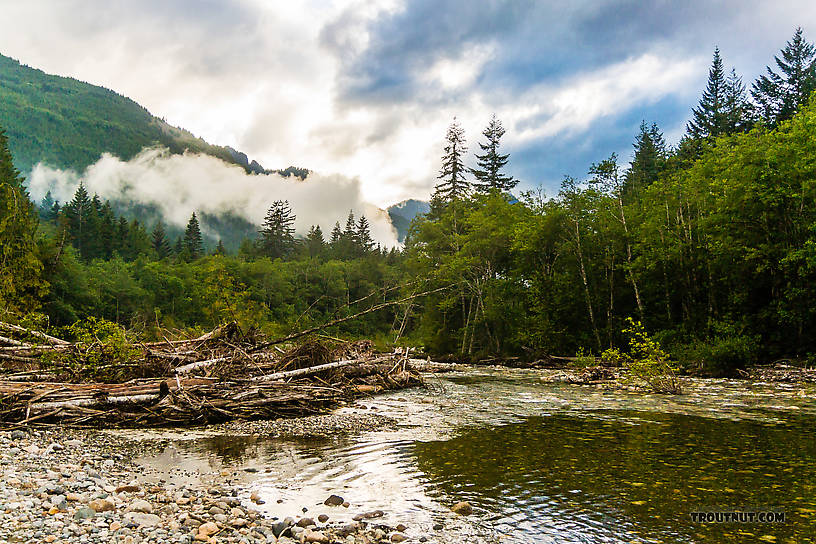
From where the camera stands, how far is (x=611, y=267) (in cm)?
2866

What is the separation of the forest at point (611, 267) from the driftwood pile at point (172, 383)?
1.11m

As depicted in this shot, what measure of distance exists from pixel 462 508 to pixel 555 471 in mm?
2070

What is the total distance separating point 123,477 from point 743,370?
21.8 meters

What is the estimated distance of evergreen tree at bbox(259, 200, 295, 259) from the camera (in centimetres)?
9894

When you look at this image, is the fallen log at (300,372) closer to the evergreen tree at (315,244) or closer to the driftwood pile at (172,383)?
the driftwood pile at (172,383)

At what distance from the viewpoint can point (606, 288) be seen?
29.5 meters

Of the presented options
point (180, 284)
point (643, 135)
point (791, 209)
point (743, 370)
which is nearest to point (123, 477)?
point (743, 370)

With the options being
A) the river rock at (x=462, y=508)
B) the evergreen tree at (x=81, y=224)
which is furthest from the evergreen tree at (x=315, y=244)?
the river rock at (x=462, y=508)

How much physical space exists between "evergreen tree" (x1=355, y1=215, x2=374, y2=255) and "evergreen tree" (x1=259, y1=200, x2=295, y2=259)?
14.6 m

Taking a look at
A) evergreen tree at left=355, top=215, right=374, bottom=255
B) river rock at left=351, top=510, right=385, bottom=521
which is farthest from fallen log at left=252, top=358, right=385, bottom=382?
evergreen tree at left=355, top=215, right=374, bottom=255

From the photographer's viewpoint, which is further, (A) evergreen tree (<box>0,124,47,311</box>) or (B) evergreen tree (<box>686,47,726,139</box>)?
(B) evergreen tree (<box>686,47,726,139</box>)

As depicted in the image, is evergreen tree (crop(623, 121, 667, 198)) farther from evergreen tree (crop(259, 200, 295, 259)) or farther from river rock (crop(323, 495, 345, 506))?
evergreen tree (crop(259, 200, 295, 259))

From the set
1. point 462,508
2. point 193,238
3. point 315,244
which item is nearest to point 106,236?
point 193,238

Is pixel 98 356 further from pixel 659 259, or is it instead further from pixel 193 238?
pixel 193 238
